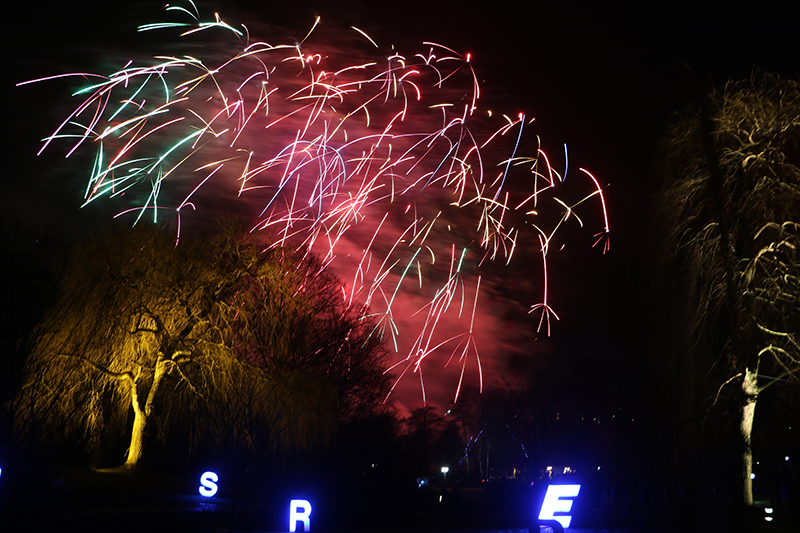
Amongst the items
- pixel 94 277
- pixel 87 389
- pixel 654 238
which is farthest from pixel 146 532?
pixel 654 238

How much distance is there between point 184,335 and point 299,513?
12115mm

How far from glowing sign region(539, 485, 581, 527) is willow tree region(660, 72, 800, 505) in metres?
7.23

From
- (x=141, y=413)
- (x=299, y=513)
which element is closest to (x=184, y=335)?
(x=141, y=413)

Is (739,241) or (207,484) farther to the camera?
(207,484)

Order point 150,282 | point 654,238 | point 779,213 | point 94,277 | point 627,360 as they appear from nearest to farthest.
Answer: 1. point 779,213
2. point 654,238
3. point 627,360
4. point 94,277
5. point 150,282

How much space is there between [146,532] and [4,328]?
A: 7.72 m

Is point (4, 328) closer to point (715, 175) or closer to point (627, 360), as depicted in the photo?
point (627, 360)

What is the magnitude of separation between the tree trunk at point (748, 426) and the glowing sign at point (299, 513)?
9424mm

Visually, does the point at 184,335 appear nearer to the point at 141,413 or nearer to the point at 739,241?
the point at 141,413

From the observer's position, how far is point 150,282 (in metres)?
21.4

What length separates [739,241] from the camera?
590 inches

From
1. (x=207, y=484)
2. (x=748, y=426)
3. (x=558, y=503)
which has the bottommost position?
(x=207, y=484)

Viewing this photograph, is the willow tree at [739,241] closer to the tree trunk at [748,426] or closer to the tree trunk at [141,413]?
the tree trunk at [748,426]

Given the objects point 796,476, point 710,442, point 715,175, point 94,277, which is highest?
point 715,175
